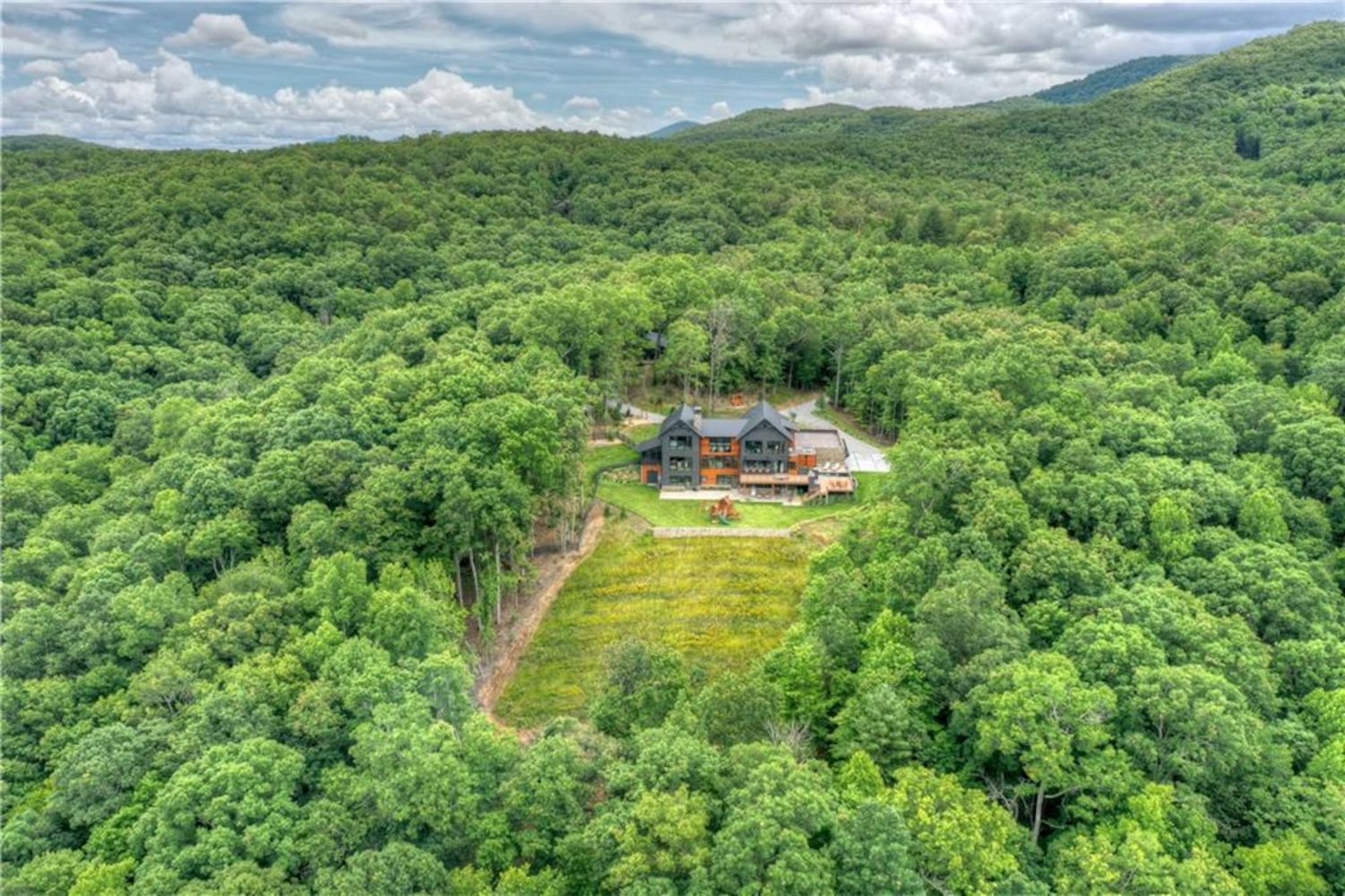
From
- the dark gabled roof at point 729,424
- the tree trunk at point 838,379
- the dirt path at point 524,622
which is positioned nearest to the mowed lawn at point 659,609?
the dirt path at point 524,622

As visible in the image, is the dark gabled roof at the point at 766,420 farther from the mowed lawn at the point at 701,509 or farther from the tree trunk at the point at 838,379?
the tree trunk at the point at 838,379

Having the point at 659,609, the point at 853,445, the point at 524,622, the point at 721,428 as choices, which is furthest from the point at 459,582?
the point at 853,445

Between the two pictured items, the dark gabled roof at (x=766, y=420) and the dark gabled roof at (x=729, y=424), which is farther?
the dark gabled roof at (x=729, y=424)

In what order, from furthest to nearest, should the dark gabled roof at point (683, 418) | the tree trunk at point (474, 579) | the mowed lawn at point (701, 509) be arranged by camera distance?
the dark gabled roof at point (683, 418)
the mowed lawn at point (701, 509)
the tree trunk at point (474, 579)

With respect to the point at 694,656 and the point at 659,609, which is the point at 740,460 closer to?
the point at 659,609

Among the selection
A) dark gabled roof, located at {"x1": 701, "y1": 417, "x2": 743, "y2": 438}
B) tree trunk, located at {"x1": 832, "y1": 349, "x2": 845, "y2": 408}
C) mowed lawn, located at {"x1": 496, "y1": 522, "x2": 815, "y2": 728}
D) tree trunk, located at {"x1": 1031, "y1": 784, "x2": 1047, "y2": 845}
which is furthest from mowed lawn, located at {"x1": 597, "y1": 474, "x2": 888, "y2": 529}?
tree trunk, located at {"x1": 1031, "y1": 784, "x2": 1047, "y2": 845}

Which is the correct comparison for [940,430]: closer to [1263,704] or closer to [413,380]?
[1263,704]

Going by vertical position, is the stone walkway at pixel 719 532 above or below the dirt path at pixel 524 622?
above
